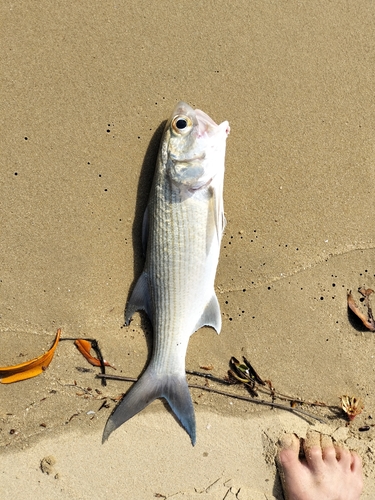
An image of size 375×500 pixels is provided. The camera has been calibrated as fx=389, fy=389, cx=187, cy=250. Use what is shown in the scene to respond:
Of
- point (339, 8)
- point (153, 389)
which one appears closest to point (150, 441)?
point (153, 389)

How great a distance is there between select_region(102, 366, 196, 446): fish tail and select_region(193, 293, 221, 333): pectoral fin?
49 cm

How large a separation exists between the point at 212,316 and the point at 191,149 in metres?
1.44

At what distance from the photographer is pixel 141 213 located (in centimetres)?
352

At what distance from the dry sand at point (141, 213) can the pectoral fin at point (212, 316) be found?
7.4 inches

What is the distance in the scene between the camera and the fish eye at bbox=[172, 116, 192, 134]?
10.2 feet

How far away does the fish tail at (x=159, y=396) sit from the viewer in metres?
3.36

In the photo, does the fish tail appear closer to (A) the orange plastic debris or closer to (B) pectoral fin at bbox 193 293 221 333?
(B) pectoral fin at bbox 193 293 221 333

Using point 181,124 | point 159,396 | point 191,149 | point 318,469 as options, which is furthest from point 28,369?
point 318,469

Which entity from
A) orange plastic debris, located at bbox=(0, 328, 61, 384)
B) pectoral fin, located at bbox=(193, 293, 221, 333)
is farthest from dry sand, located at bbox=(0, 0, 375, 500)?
pectoral fin, located at bbox=(193, 293, 221, 333)

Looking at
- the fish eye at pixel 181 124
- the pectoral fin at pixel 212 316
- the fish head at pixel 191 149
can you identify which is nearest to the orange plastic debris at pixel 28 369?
the pectoral fin at pixel 212 316

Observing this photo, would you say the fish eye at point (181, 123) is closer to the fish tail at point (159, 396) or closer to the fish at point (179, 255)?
the fish at point (179, 255)

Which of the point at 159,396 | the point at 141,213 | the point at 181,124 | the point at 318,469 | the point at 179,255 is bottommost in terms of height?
the point at 318,469

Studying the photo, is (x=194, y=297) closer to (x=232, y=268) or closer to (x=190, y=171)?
(x=232, y=268)

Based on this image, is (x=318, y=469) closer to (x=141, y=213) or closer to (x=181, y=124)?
(x=141, y=213)
